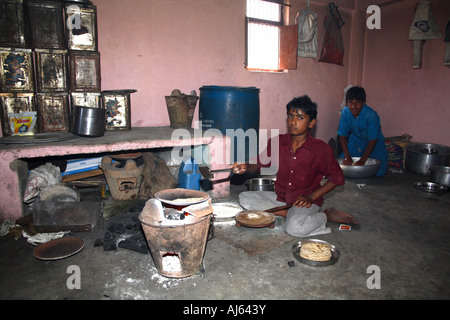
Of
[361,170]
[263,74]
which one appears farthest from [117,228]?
[263,74]

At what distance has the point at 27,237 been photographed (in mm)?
2850

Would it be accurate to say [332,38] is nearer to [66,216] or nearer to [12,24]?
[12,24]

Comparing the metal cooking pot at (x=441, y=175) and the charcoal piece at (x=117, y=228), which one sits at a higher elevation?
the metal cooking pot at (x=441, y=175)

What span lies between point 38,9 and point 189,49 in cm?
211

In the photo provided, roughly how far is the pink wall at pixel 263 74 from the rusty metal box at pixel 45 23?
A: 582 mm

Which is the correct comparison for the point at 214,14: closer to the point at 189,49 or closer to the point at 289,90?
the point at 189,49

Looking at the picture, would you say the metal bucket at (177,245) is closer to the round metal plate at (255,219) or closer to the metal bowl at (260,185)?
the round metal plate at (255,219)

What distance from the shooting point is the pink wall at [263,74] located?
4.44 metres

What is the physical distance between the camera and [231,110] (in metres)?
4.36

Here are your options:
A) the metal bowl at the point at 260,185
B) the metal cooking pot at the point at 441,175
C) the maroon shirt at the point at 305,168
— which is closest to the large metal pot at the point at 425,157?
the metal cooking pot at the point at 441,175

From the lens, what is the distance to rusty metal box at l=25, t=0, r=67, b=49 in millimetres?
3666

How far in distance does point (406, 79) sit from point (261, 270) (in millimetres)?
5794

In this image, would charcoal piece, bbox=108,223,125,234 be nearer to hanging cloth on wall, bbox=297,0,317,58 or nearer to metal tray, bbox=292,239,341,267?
metal tray, bbox=292,239,341,267

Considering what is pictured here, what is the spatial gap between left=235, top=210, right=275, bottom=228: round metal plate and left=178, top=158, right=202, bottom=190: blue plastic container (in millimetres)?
1016
